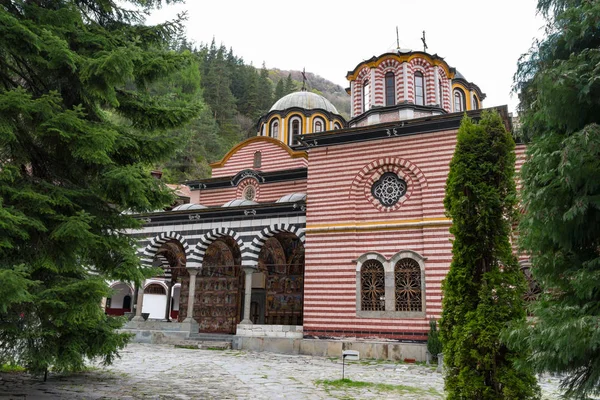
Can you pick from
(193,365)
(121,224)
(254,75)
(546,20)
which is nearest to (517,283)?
(546,20)

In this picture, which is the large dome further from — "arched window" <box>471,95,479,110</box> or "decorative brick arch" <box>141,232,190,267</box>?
"decorative brick arch" <box>141,232,190,267</box>

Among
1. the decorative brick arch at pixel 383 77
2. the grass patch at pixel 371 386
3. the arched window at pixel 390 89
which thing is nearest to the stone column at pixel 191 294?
the decorative brick arch at pixel 383 77

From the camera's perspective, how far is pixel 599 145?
3619mm

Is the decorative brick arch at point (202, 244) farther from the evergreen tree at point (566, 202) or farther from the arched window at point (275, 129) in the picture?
the evergreen tree at point (566, 202)

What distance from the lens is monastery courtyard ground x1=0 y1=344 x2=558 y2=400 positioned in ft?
20.7

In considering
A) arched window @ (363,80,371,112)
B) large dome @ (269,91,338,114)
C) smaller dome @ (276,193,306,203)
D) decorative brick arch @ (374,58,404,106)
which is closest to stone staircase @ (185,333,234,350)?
smaller dome @ (276,193,306,203)

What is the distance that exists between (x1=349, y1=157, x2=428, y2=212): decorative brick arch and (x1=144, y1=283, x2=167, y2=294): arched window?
72.0 feet

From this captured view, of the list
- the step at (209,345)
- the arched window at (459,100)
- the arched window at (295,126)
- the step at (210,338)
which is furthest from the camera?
the arched window at (295,126)

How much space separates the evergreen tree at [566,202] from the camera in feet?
12.0

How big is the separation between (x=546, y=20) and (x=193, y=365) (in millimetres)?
9021

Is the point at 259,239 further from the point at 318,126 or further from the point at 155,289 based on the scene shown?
the point at 155,289

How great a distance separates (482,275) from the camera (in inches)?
210

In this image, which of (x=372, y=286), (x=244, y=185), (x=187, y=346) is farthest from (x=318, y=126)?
(x=187, y=346)

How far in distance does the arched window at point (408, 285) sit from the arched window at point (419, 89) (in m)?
5.79
